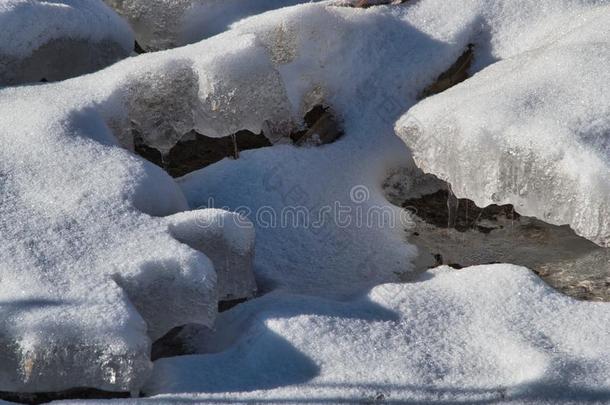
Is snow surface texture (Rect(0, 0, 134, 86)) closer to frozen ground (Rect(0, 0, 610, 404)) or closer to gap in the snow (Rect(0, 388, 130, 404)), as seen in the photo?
frozen ground (Rect(0, 0, 610, 404))

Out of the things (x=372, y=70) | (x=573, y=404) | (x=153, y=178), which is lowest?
(x=573, y=404)

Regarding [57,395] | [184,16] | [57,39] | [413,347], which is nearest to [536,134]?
[413,347]

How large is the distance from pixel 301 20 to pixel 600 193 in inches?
58.7

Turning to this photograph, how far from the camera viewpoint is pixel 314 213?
3.68 meters

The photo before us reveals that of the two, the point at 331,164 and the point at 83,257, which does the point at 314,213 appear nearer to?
the point at 331,164

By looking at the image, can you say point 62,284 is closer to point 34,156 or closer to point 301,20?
point 34,156

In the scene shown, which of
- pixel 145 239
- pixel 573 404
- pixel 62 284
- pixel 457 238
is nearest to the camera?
pixel 573 404

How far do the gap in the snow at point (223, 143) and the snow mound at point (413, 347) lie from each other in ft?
3.38

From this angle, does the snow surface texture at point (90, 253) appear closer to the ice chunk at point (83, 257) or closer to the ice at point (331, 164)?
the ice chunk at point (83, 257)

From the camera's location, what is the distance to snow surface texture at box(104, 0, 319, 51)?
4309 mm

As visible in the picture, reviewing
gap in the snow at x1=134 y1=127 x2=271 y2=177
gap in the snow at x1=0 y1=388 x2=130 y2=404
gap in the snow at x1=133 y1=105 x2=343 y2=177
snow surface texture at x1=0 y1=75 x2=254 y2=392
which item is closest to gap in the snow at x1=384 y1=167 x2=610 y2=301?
gap in the snow at x1=133 y1=105 x2=343 y2=177

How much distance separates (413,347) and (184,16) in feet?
7.14

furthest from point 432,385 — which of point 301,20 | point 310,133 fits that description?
point 301,20

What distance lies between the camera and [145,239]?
2.98m
